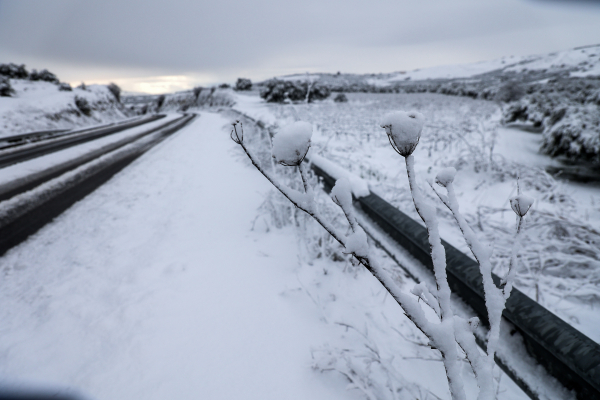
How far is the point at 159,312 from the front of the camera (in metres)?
1.77

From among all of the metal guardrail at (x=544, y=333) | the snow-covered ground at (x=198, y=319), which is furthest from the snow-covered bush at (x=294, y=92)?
the metal guardrail at (x=544, y=333)

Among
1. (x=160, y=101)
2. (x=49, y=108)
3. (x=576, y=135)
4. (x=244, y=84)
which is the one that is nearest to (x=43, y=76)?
(x=49, y=108)

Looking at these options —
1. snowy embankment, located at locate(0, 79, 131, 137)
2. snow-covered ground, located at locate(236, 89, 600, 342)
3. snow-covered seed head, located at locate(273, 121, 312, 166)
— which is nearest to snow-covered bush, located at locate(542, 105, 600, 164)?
Result: snow-covered ground, located at locate(236, 89, 600, 342)

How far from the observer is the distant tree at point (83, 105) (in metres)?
20.5

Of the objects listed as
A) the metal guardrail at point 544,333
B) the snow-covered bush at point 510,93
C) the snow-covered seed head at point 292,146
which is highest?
the snow-covered seed head at point 292,146

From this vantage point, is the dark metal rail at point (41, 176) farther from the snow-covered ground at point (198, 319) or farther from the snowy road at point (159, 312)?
the snow-covered ground at point (198, 319)

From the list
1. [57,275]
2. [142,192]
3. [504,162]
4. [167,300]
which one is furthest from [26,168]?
[504,162]

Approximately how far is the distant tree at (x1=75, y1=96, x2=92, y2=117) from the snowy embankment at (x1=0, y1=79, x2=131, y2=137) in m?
0.16

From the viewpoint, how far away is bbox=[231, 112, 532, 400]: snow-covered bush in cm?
54

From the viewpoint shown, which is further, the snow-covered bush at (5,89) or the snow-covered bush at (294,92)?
the snow-covered bush at (294,92)

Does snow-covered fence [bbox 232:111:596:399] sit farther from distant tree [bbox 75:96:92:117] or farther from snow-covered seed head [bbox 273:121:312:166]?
distant tree [bbox 75:96:92:117]

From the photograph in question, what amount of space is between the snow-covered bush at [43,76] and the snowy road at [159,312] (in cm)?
3471

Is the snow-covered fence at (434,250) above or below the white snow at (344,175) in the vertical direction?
above

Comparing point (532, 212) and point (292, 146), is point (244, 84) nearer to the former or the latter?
point (532, 212)
